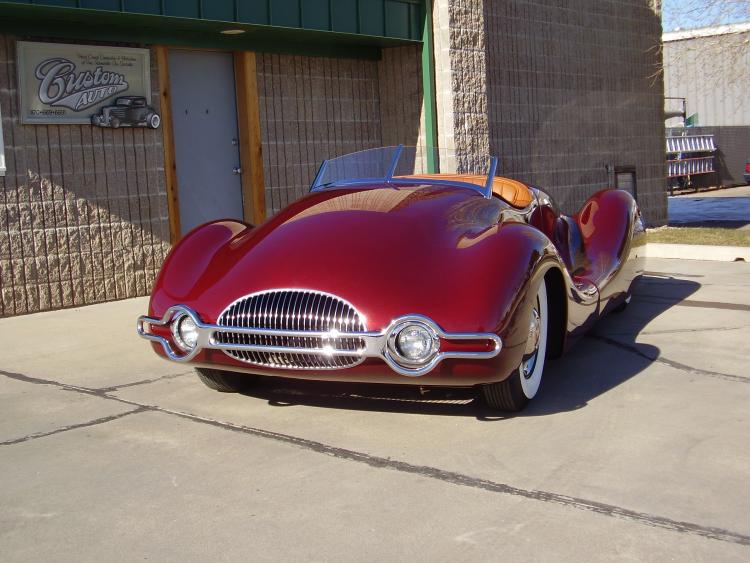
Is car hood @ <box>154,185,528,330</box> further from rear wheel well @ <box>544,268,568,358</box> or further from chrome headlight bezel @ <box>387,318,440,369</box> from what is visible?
rear wheel well @ <box>544,268,568,358</box>

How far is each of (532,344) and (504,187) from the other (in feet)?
4.81

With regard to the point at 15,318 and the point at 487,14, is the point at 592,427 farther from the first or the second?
the point at 487,14

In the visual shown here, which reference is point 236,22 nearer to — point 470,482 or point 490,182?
point 490,182

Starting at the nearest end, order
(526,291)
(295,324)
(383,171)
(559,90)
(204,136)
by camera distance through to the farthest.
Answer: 1. (295,324)
2. (526,291)
3. (383,171)
4. (204,136)
5. (559,90)

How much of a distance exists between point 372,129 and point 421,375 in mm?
7328

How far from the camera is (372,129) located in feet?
37.2

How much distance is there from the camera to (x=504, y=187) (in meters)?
6.08

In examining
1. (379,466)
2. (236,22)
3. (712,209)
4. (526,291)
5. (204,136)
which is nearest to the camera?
(379,466)

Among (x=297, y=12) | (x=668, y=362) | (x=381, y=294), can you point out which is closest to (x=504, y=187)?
(x=668, y=362)

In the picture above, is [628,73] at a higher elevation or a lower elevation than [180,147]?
higher

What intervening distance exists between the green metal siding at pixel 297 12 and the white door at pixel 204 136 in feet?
3.45

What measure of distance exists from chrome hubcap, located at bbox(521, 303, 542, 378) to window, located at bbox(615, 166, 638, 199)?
9.48 m

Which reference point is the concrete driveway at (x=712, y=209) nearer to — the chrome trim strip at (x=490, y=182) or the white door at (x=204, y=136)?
the white door at (x=204, y=136)

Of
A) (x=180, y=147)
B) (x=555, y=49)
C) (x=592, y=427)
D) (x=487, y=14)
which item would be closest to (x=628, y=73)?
(x=555, y=49)
